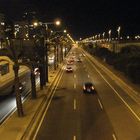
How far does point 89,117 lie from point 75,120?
160cm

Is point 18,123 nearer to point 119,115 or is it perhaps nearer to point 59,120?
point 59,120

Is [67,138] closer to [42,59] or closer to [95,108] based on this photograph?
[95,108]

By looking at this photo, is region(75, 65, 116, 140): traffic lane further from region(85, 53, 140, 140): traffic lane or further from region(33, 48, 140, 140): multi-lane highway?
region(85, 53, 140, 140): traffic lane

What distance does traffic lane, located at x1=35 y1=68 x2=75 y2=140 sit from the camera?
2433cm

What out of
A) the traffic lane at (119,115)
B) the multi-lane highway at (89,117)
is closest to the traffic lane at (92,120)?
the multi-lane highway at (89,117)

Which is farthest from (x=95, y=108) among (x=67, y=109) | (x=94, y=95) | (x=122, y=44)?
(x=122, y=44)

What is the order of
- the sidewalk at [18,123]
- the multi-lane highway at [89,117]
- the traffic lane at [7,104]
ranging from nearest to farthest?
the sidewalk at [18,123], the multi-lane highway at [89,117], the traffic lane at [7,104]

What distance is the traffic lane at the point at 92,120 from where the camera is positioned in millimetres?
24188

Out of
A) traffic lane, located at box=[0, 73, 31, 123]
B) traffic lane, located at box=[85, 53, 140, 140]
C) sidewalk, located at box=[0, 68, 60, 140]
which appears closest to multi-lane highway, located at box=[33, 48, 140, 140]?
traffic lane, located at box=[85, 53, 140, 140]

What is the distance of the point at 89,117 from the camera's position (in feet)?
98.6

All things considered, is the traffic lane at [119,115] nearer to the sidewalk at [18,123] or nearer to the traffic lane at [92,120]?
the traffic lane at [92,120]

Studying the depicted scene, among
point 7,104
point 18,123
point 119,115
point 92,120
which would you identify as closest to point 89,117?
point 92,120

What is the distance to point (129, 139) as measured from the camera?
23.2m

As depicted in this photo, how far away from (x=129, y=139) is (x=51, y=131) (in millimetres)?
5226
